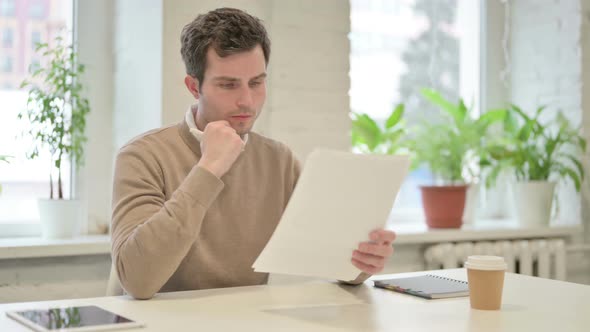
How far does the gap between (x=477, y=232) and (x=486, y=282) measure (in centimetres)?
181

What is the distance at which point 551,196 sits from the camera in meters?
3.43

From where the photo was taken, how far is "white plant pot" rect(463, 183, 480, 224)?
11.6ft

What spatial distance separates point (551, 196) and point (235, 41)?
2.11 m

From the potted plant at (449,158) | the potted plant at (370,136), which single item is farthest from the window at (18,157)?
the potted plant at (449,158)

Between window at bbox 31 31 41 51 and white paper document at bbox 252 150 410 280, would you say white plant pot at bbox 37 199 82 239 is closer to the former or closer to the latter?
window at bbox 31 31 41 51

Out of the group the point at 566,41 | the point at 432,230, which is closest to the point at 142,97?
the point at 432,230

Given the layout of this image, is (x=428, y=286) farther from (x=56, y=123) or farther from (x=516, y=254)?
(x=516, y=254)

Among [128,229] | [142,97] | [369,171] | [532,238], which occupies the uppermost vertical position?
[142,97]

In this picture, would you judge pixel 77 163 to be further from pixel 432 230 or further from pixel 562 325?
pixel 562 325

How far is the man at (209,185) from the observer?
63.1 inches

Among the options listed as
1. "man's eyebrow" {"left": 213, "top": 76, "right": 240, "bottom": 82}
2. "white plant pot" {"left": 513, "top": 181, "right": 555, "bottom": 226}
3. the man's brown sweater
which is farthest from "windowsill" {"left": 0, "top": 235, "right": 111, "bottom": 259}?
"white plant pot" {"left": 513, "top": 181, "right": 555, "bottom": 226}

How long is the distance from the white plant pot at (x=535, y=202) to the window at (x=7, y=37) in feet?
7.42

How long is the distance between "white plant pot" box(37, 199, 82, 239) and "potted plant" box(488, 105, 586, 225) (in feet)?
6.14

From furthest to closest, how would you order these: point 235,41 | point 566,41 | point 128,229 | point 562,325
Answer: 1. point 566,41
2. point 235,41
3. point 128,229
4. point 562,325
